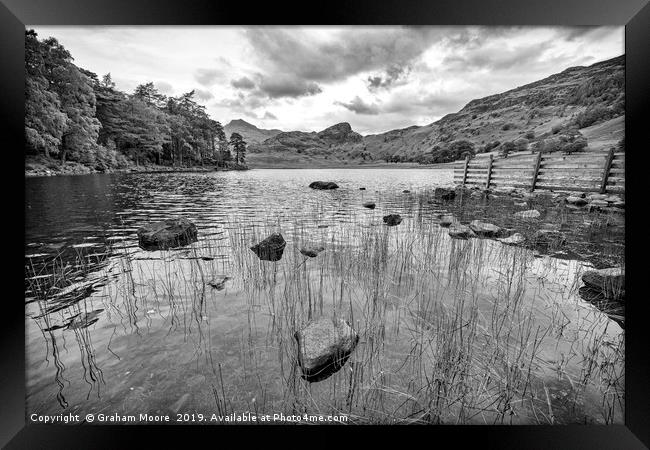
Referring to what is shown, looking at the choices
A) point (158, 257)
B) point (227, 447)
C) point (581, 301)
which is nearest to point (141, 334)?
point (227, 447)

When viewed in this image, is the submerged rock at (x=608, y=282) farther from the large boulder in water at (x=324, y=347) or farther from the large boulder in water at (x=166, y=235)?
the large boulder in water at (x=166, y=235)

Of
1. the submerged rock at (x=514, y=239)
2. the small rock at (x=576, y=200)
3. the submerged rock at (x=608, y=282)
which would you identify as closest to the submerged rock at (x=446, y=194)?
the small rock at (x=576, y=200)

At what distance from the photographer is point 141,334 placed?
277cm

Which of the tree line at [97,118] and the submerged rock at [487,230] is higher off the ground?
the tree line at [97,118]

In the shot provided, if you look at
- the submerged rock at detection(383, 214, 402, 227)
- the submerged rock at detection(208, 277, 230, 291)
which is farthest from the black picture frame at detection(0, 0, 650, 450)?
the submerged rock at detection(383, 214, 402, 227)

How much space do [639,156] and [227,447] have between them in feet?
13.5

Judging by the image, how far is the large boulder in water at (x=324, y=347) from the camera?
2.14m

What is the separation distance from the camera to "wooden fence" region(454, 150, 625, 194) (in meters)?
8.53

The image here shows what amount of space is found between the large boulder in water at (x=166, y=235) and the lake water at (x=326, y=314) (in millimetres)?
285

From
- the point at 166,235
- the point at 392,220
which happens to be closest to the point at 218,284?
the point at 166,235

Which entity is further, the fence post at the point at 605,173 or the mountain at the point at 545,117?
the fence post at the point at 605,173

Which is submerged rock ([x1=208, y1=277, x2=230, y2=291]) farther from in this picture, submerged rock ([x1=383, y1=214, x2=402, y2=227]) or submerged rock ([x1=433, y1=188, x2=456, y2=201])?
submerged rock ([x1=433, y1=188, x2=456, y2=201])
